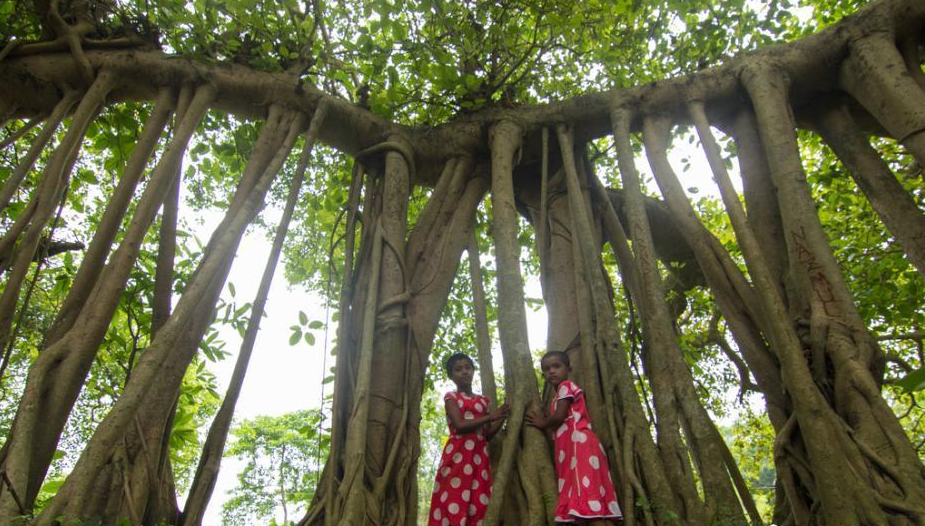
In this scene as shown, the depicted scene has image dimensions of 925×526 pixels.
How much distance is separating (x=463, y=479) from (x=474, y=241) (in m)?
1.87

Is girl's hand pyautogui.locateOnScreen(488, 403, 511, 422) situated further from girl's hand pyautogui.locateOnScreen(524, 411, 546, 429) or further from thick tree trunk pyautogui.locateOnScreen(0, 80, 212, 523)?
thick tree trunk pyautogui.locateOnScreen(0, 80, 212, 523)

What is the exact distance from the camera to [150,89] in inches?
147

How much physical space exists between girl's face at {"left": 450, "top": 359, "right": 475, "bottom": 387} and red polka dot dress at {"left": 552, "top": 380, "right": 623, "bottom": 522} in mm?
627

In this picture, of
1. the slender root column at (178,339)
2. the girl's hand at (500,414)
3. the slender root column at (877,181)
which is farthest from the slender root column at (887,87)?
the slender root column at (178,339)

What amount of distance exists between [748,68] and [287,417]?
18848mm

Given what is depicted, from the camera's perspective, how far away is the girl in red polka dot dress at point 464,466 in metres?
3.07

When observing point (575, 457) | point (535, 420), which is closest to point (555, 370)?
point (535, 420)

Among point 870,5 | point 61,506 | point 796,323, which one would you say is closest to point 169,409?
point 61,506

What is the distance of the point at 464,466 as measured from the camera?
3.16 metres

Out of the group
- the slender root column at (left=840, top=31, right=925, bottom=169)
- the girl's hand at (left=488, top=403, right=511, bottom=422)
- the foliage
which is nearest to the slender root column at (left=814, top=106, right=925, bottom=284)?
the slender root column at (left=840, top=31, right=925, bottom=169)

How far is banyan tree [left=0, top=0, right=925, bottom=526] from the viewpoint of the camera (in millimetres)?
2516

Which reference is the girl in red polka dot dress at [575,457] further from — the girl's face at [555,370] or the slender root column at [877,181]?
the slender root column at [877,181]

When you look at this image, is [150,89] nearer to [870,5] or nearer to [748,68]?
[748,68]

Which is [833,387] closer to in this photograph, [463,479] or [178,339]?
[463,479]
